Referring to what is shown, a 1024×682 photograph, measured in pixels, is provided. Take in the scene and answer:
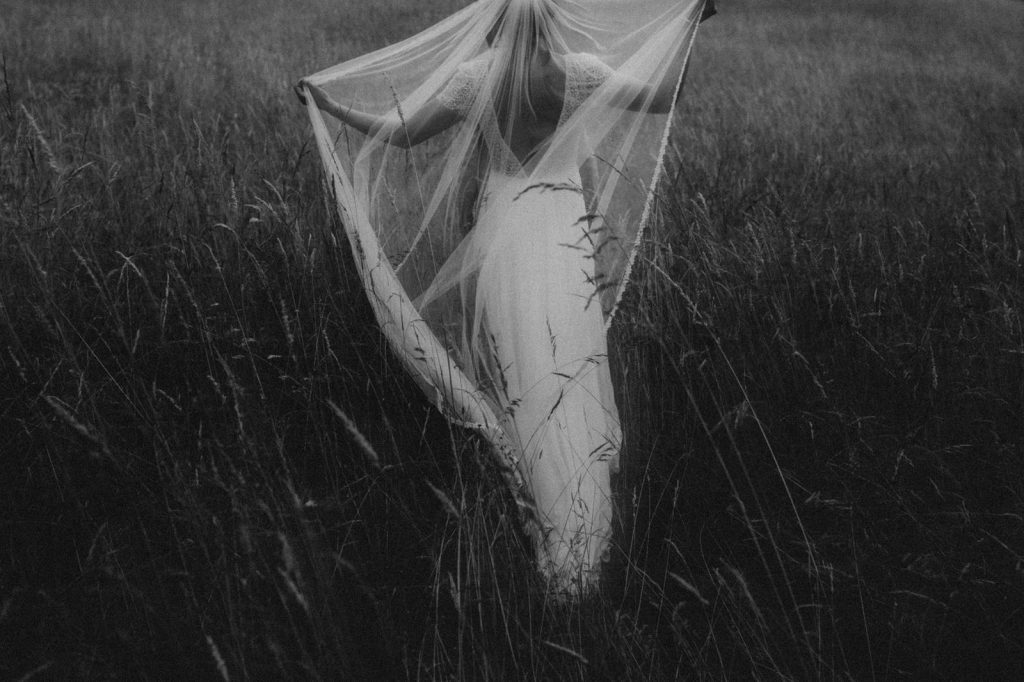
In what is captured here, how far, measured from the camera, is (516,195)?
6.77ft

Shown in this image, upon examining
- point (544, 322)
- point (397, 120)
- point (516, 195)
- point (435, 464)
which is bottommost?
point (435, 464)

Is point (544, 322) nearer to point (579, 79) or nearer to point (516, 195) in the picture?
point (516, 195)

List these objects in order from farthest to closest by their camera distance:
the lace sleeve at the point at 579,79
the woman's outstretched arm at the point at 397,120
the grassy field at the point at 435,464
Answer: the woman's outstretched arm at the point at 397,120
the lace sleeve at the point at 579,79
the grassy field at the point at 435,464

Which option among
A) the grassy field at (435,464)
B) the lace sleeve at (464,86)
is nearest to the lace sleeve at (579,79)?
the lace sleeve at (464,86)

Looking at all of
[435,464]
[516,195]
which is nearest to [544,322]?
[516,195]

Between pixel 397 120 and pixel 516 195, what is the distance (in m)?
0.52

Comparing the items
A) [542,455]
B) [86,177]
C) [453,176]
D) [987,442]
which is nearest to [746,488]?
[542,455]

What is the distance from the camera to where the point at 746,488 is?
193 cm

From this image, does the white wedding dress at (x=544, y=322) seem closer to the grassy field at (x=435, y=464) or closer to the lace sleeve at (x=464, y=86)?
the lace sleeve at (x=464, y=86)

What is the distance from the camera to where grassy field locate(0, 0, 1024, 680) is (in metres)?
1.48

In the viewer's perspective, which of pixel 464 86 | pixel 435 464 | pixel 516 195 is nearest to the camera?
pixel 435 464

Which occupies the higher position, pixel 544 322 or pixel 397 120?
pixel 397 120

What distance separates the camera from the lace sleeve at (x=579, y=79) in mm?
2150

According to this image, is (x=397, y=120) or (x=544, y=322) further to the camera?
(x=397, y=120)
